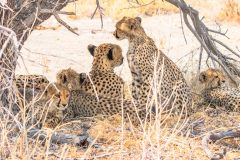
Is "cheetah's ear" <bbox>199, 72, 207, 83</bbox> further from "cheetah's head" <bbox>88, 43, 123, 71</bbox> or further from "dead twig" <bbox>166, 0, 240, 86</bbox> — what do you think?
"cheetah's head" <bbox>88, 43, 123, 71</bbox>

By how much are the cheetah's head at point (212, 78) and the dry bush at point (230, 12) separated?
6.12 meters

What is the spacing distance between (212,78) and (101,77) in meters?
1.01

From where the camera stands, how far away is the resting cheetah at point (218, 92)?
643 centimetres

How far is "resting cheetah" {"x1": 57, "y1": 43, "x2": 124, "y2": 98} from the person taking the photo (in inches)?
243

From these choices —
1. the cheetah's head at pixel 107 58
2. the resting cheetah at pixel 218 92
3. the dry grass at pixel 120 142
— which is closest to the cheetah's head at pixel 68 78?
the cheetah's head at pixel 107 58

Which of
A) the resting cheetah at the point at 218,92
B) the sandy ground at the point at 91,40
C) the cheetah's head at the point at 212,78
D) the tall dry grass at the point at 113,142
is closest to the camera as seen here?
the tall dry grass at the point at 113,142

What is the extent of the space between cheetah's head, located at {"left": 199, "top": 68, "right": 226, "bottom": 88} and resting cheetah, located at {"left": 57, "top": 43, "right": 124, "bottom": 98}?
0.77 meters

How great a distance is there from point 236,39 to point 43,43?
2.67 m

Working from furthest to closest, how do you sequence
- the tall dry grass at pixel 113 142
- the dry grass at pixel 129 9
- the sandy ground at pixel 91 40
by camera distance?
the dry grass at pixel 129 9 → the sandy ground at pixel 91 40 → the tall dry grass at pixel 113 142

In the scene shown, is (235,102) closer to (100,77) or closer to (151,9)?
(100,77)

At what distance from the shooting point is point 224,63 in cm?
688

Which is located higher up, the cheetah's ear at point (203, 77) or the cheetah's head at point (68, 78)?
the cheetah's ear at point (203, 77)

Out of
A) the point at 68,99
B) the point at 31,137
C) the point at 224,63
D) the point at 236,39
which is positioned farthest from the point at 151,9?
the point at 31,137

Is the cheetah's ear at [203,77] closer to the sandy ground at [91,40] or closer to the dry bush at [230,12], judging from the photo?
the sandy ground at [91,40]
